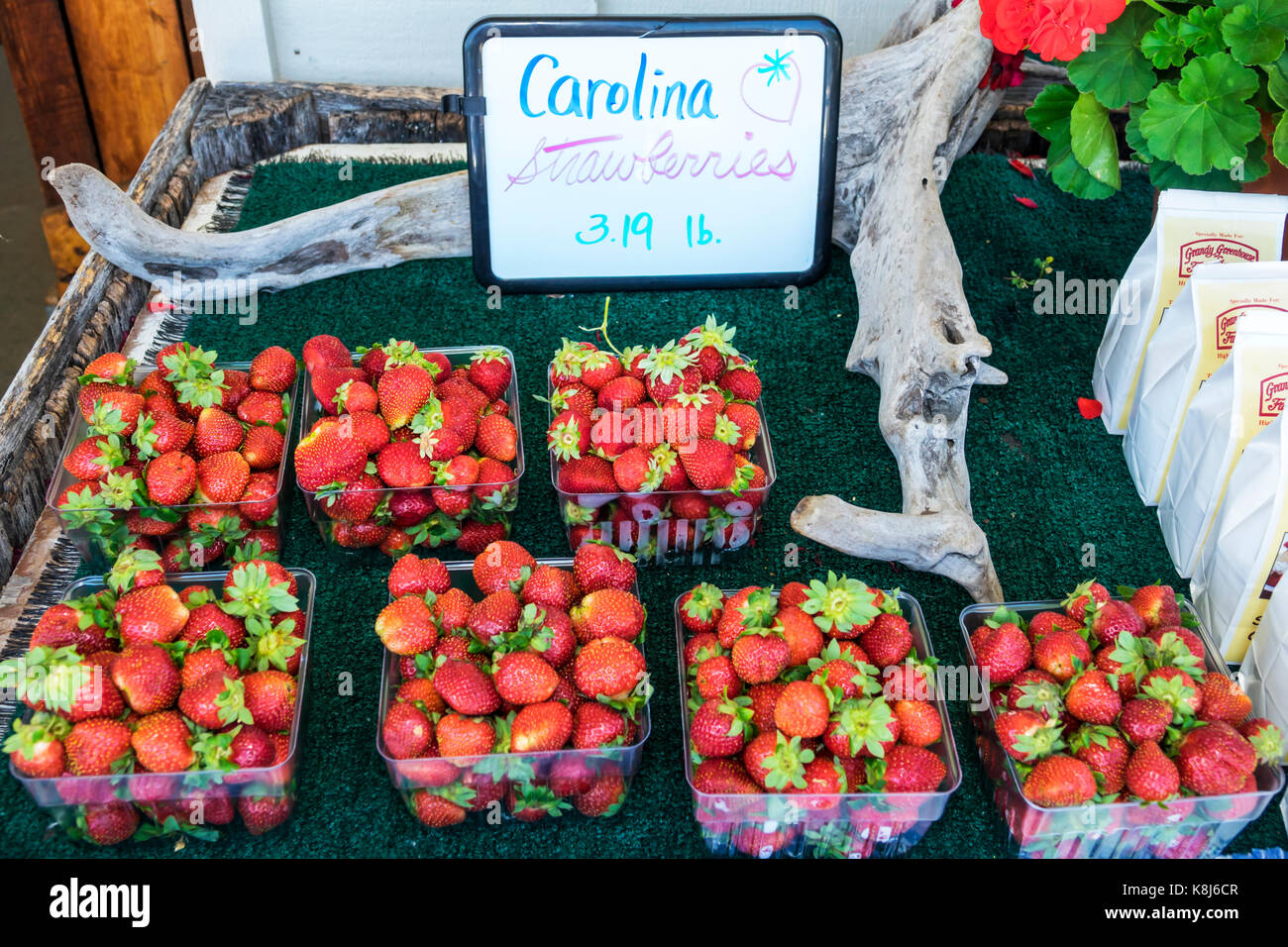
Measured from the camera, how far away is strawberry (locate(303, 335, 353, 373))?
1783 millimetres

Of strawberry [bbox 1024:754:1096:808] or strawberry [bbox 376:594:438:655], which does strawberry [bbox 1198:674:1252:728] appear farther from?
strawberry [bbox 376:594:438:655]

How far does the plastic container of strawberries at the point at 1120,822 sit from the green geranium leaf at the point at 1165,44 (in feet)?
3.39

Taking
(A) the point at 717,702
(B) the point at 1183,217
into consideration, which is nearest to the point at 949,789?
(A) the point at 717,702

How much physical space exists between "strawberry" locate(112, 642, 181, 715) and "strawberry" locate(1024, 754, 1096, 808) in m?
1.01

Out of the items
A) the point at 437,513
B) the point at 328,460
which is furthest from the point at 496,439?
the point at 328,460

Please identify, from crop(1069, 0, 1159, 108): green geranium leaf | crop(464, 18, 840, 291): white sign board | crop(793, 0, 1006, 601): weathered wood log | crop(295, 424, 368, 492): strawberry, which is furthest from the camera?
crop(464, 18, 840, 291): white sign board

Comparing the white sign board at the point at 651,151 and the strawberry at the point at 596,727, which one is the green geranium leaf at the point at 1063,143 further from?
the strawberry at the point at 596,727

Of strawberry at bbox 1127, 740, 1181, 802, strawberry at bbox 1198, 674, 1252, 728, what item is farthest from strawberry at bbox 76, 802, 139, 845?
strawberry at bbox 1198, 674, 1252, 728

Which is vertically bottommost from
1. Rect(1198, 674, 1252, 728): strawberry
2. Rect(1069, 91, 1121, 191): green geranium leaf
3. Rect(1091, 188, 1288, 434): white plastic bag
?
Rect(1198, 674, 1252, 728): strawberry

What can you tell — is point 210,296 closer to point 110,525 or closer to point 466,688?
point 110,525

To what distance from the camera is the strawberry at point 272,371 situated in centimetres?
175

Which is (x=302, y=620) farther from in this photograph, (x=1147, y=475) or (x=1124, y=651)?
(x=1147, y=475)

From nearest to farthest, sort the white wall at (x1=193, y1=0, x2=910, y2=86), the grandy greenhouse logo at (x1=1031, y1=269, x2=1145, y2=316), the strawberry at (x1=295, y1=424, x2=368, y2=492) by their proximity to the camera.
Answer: the strawberry at (x1=295, y1=424, x2=368, y2=492) < the grandy greenhouse logo at (x1=1031, y1=269, x2=1145, y2=316) < the white wall at (x1=193, y1=0, x2=910, y2=86)

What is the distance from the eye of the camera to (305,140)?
262 centimetres
